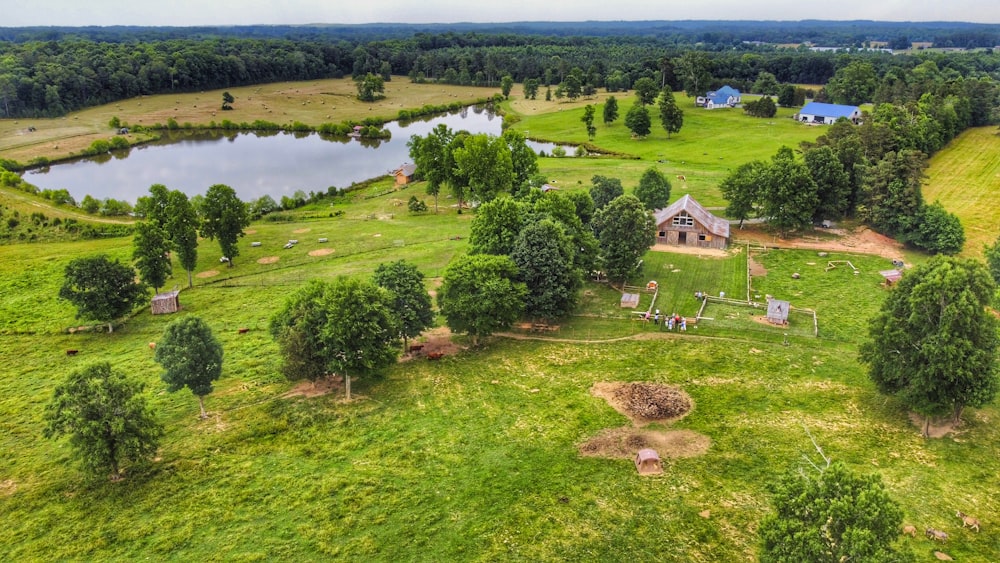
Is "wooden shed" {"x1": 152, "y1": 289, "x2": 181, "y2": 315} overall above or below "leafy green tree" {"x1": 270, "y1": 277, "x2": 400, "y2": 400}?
below

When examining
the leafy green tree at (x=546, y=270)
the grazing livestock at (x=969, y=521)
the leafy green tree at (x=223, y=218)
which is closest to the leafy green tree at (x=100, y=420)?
the leafy green tree at (x=546, y=270)

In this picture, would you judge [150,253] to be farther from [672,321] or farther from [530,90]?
[530,90]

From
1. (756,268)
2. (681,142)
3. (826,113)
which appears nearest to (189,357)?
(756,268)

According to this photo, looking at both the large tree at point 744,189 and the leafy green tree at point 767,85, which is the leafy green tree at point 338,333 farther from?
the leafy green tree at point 767,85

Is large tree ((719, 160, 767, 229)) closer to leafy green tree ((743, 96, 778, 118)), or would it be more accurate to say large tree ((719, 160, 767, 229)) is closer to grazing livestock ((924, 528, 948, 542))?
grazing livestock ((924, 528, 948, 542))

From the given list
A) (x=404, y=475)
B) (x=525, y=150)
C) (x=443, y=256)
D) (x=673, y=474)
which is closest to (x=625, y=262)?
(x=443, y=256)

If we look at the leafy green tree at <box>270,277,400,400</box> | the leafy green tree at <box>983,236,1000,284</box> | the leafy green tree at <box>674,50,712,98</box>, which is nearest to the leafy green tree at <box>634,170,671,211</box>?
the leafy green tree at <box>983,236,1000,284</box>
